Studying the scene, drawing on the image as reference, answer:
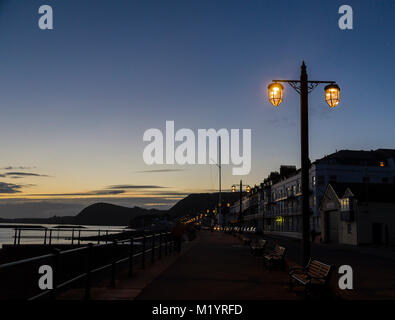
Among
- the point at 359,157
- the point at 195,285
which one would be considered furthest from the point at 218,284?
the point at 359,157

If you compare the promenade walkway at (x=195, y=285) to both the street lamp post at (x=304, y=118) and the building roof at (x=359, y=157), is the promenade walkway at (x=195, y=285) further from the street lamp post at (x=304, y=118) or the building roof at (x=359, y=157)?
the building roof at (x=359, y=157)

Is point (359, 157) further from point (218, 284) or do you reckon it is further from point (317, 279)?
point (317, 279)

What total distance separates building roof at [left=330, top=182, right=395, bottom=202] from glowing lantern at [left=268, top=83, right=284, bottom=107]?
99.1ft

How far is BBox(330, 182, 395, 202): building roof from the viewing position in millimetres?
40500

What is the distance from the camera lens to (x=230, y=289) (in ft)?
34.1

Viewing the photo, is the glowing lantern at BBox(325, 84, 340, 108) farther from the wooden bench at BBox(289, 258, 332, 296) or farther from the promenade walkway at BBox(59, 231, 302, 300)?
the promenade walkway at BBox(59, 231, 302, 300)

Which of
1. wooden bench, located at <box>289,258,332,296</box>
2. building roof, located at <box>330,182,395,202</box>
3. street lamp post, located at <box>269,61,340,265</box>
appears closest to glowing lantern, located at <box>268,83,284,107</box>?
street lamp post, located at <box>269,61,340,265</box>

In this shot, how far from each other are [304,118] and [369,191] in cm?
3379

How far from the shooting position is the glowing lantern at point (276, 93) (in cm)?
1314
